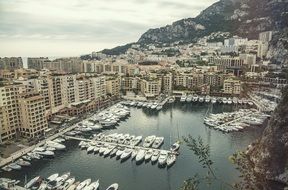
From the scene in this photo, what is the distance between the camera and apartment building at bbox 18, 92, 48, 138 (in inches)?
1078

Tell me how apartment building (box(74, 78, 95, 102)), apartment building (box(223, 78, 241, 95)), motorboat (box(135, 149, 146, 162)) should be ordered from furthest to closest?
apartment building (box(223, 78, 241, 95)), apartment building (box(74, 78, 95, 102)), motorboat (box(135, 149, 146, 162))

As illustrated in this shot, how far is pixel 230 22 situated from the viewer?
106m

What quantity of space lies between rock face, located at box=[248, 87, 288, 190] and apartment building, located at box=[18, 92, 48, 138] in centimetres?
2027

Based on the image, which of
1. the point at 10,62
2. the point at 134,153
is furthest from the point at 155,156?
the point at 10,62

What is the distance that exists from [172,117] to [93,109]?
10721mm

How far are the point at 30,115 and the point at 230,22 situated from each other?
9364 cm

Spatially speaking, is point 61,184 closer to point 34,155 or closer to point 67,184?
point 67,184

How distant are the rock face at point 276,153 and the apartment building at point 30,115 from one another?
20270 millimetres

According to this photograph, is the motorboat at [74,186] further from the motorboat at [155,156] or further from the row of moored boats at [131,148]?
the motorboat at [155,156]

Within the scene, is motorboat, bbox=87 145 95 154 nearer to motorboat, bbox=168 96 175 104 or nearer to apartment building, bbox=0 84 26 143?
apartment building, bbox=0 84 26 143

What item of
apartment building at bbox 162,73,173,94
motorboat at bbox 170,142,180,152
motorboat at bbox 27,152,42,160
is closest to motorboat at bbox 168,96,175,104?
apartment building at bbox 162,73,173,94

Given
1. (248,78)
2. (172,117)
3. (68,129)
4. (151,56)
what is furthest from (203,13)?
(68,129)

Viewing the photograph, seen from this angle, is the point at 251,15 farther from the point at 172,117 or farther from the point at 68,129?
the point at 68,129

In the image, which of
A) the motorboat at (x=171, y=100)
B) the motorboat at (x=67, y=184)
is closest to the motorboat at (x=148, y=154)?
the motorboat at (x=67, y=184)
